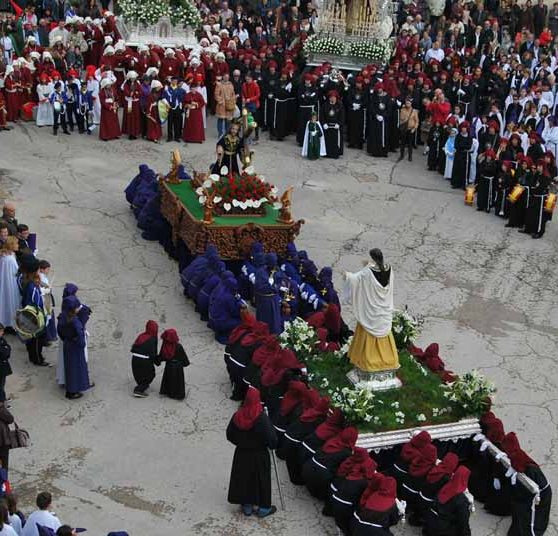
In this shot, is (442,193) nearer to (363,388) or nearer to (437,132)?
(437,132)

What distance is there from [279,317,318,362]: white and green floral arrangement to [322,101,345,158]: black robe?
11.4 meters

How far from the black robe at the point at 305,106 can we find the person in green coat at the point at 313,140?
2.58 feet

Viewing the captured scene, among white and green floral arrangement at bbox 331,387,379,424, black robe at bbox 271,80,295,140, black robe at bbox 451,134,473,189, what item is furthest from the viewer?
black robe at bbox 271,80,295,140

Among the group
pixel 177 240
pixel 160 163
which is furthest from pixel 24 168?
pixel 177 240

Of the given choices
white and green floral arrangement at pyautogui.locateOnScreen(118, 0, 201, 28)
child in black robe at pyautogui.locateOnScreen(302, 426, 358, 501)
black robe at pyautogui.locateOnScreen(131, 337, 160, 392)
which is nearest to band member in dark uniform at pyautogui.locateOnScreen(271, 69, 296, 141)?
white and green floral arrangement at pyautogui.locateOnScreen(118, 0, 201, 28)

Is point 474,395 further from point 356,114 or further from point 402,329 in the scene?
point 356,114

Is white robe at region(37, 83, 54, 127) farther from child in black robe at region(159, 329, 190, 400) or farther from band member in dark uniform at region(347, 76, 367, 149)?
child in black robe at region(159, 329, 190, 400)

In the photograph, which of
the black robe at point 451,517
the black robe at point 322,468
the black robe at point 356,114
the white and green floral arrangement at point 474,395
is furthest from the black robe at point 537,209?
the black robe at point 451,517

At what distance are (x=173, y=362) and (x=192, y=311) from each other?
2839 mm

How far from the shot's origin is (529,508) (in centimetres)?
1157

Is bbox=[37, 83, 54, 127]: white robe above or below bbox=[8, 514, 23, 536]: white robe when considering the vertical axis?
Result: above

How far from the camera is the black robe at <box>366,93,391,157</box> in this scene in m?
25.1

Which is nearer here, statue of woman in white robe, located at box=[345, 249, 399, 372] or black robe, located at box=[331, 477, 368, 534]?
black robe, located at box=[331, 477, 368, 534]

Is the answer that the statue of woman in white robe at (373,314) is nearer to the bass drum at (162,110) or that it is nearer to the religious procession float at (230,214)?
the religious procession float at (230,214)
